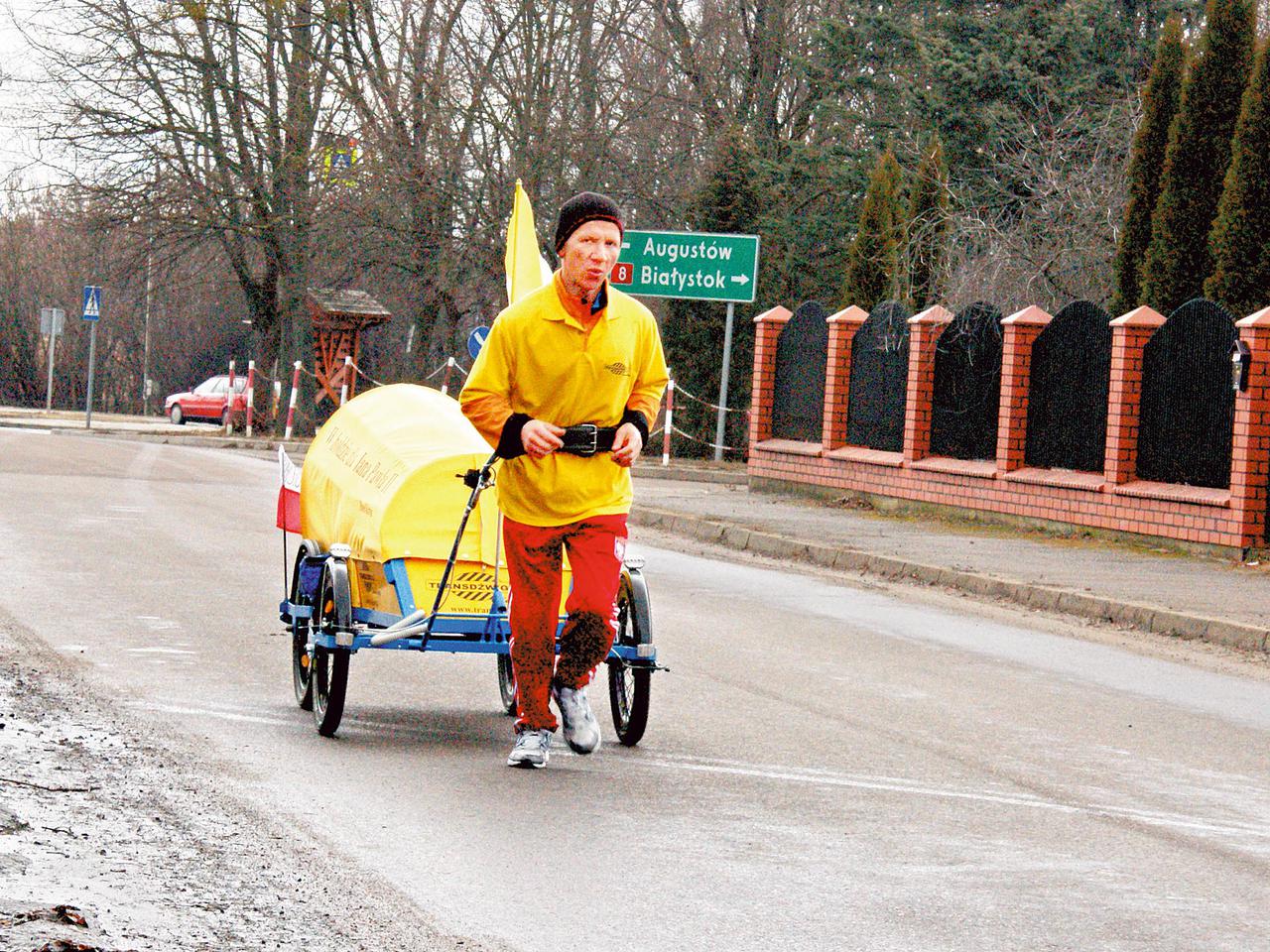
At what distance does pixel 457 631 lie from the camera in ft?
26.0

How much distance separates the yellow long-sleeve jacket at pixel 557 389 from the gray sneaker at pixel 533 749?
2.60 feet

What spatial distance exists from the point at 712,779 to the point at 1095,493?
12809 mm

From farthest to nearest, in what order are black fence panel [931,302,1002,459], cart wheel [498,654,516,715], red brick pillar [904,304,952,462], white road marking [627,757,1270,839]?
red brick pillar [904,304,952,462] < black fence panel [931,302,1002,459] < cart wheel [498,654,516,715] < white road marking [627,757,1270,839]

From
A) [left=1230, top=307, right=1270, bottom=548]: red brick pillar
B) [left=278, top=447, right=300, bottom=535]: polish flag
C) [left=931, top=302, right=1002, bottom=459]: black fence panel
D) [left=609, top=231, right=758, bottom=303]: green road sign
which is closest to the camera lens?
[left=278, top=447, right=300, bottom=535]: polish flag

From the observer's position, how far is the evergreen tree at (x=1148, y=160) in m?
22.9

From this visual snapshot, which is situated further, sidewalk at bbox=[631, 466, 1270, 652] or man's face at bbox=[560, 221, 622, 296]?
sidewalk at bbox=[631, 466, 1270, 652]

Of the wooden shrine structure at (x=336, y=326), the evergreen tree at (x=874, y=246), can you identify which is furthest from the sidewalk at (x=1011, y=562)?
the wooden shrine structure at (x=336, y=326)

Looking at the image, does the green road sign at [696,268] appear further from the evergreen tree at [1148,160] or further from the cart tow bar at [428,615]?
the cart tow bar at [428,615]

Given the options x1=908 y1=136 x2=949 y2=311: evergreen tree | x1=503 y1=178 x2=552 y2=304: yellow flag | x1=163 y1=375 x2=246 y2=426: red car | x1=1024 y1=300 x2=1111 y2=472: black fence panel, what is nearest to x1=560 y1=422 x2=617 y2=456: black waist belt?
x1=503 y1=178 x2=552 y2=304: yellow flag

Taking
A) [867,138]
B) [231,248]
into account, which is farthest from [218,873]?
[231,248]

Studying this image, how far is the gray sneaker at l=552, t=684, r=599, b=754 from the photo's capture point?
24.8 ft

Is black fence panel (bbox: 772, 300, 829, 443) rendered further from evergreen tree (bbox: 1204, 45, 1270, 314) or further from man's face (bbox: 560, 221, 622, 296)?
man's face (bbox: 560, 221, 622, 296)

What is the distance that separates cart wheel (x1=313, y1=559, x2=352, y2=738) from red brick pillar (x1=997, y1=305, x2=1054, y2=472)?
13919mm

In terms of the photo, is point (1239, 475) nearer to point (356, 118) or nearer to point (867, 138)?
point (867, 138)
